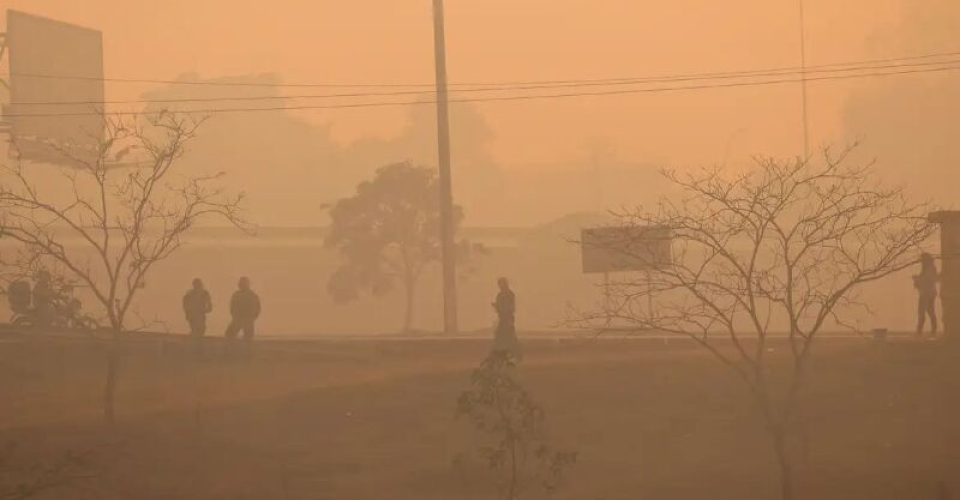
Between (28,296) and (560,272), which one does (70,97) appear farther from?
(560,272)

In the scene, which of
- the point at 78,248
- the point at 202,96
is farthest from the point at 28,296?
the point at 202,96

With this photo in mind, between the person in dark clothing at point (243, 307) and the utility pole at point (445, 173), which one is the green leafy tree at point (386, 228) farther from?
the person in dark clothing at point (243, 307)

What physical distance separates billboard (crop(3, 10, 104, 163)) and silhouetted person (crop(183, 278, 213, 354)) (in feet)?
52.4

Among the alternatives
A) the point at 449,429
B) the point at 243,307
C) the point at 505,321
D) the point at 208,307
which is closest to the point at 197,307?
the point at 208,307

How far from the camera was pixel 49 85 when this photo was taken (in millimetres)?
43125

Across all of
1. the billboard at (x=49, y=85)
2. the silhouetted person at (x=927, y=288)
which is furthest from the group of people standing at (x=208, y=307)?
the billboard at (x=49, y=85)

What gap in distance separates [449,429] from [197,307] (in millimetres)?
8388

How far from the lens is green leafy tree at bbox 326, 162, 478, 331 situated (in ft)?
201

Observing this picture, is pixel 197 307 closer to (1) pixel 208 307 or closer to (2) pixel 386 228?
(1) pixel 208 307

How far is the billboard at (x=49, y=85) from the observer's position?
41969 millimetres

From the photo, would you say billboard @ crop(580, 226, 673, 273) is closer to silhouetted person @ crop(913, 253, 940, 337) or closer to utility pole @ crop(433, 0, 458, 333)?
silhouetted person @ crop(913, 253, 940, 337)

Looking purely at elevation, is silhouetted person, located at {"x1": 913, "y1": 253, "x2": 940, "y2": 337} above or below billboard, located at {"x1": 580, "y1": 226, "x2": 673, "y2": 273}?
below

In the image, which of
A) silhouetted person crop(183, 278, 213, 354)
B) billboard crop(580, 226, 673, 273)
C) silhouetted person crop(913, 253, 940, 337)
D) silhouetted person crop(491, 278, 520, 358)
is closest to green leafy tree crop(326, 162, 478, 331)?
silhouetted person crop(183, 278, 213, 354)

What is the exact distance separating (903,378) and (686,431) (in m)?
4.39
